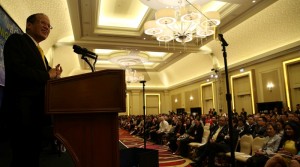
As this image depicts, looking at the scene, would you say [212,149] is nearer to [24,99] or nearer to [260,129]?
[260,129]

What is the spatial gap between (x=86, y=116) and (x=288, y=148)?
387cm

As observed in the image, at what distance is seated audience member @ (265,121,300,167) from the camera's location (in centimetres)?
350

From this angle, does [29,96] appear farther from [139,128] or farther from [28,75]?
[139,128]

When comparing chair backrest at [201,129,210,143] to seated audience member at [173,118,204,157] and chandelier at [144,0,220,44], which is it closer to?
seated audience member at [173,118,204,157]

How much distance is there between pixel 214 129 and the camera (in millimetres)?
6324

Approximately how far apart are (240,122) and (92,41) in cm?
704

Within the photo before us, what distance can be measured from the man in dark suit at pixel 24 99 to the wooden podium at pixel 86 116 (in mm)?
76

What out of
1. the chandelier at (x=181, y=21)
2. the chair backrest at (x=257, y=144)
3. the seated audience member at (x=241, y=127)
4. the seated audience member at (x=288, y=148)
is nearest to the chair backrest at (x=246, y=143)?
the chair backrest at (x=257, y=144)

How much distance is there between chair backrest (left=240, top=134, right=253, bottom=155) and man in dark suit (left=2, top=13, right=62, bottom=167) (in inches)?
176

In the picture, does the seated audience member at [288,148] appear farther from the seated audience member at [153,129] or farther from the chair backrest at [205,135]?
the seated audience member at [153,129]

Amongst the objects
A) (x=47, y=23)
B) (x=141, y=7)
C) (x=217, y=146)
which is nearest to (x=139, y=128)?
(x=141, y=7)

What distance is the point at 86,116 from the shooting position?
4.37ft

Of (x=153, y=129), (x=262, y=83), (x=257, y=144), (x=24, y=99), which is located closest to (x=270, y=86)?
(x=262, y=83)

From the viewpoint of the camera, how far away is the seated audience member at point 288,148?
11.5 feet
